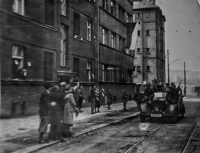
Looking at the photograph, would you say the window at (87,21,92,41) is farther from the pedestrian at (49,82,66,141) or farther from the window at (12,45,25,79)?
the pedestrian at (49,82,66,141)

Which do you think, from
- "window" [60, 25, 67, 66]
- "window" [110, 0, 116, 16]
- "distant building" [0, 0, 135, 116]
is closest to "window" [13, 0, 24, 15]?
"distant building" [0, 0, 135, 116]

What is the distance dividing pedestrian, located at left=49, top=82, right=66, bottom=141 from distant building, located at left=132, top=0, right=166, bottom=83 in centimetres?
4395

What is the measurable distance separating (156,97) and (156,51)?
39948 mm

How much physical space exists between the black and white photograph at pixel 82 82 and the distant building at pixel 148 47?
1878 cm

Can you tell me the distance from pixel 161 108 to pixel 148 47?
41.8m

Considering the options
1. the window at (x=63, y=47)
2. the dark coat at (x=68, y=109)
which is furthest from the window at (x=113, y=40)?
the dark coat at (x=68, y=109)

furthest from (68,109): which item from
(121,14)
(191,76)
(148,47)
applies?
(148,47)

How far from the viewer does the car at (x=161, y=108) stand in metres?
13.6

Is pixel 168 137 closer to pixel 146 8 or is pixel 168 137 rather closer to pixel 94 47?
pixel 94 47

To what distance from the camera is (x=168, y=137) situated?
9594 millimetres

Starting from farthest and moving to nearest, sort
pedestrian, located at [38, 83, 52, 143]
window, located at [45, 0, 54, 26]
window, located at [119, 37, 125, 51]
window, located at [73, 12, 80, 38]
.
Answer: window, located at [119, 37, 125, 51], window, located at [73, 12, 80, 38], window, located at [45, 0, 54, 26], pedestrian, located at [38, 83, 52, 143]

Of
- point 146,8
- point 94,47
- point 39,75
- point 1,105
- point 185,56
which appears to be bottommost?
point 1,105

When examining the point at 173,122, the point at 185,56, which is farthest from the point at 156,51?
the point at 173,122

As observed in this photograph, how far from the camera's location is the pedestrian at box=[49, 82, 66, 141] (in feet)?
30.0
